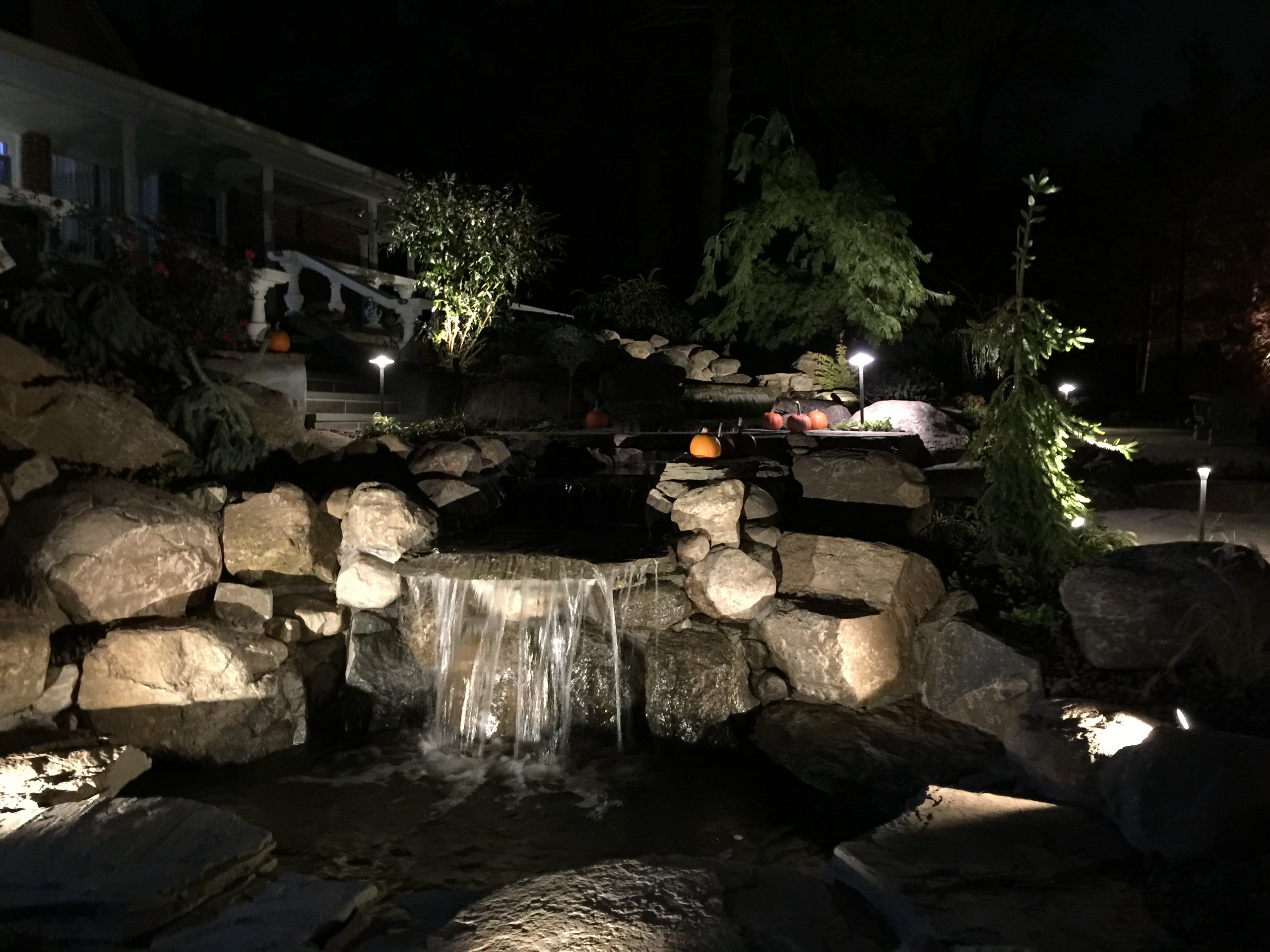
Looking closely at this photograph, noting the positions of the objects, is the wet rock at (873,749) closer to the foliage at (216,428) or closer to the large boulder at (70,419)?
the foliage at (216,428)

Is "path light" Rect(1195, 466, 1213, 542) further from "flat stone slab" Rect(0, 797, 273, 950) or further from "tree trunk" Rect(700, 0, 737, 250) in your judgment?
"tree trunk" Rect(700, 0, 737, 250)

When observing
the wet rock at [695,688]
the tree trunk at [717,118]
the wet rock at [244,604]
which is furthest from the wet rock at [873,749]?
the tree trunk at [717,118]

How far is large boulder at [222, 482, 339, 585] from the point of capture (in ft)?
24.6

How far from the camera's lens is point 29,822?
15.5ft

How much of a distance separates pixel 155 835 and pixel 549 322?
480 inches

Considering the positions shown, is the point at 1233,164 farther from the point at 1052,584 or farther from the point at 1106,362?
the point at 1052,584

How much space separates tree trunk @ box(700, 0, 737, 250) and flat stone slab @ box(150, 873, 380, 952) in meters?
16.7

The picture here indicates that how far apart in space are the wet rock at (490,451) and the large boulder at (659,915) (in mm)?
5426

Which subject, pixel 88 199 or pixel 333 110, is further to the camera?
pixel 333 110

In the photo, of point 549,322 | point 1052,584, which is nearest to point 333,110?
point 549,322

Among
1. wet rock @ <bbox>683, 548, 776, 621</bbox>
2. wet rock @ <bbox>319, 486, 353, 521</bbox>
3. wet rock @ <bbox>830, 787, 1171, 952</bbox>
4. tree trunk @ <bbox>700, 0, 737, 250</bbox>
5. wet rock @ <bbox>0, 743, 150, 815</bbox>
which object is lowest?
wet rock @ <bbox>0, 743, 150, 815</bbox>

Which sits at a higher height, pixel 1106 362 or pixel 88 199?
pixel 88 199

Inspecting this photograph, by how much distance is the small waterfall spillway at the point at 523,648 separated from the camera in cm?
704

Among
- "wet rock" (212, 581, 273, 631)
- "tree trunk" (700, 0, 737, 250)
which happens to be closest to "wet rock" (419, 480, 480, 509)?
"wet rock" (212, 581, 273, 631)
